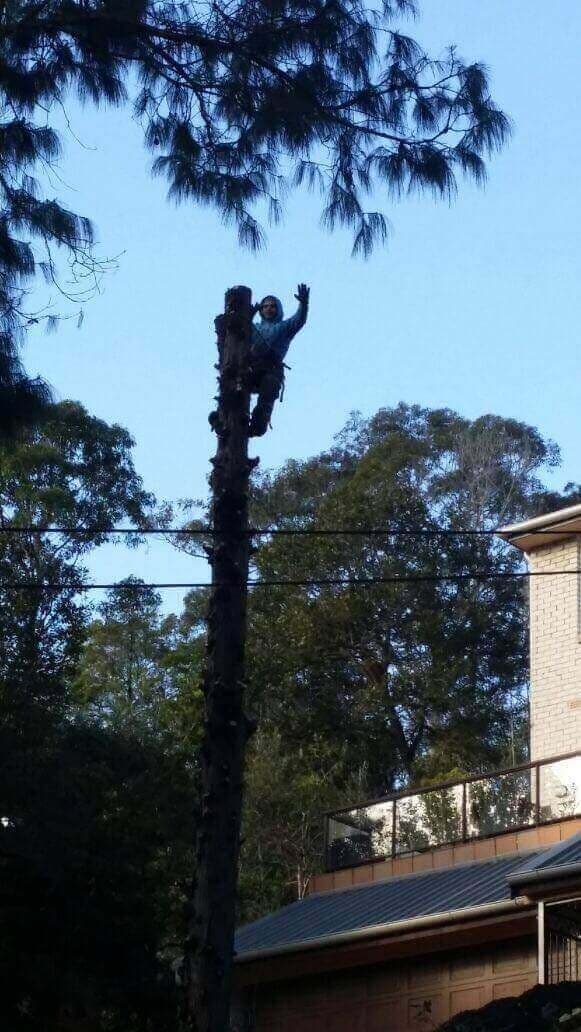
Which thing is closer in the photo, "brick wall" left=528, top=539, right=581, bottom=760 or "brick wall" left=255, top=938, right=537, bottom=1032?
"brick wall" left=255, top=938, right=537, bottom=1032

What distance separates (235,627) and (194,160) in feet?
12.2

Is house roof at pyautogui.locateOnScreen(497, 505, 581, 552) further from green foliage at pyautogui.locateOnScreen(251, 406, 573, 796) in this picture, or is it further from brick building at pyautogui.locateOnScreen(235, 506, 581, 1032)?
green foliage at pyautogui.locateOnScreen(251, 406, 573, 796)

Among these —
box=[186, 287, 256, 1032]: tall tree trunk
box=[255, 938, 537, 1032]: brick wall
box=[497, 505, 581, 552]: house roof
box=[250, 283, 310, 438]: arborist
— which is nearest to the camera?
box=[186, 287, 256, 1032]: tall tree trunk

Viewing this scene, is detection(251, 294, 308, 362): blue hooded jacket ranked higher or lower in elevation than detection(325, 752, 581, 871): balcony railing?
higher

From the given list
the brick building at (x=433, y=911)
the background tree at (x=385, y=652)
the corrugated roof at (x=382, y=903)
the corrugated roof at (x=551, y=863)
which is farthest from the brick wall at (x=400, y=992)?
the background tree at (x=385, y=652)

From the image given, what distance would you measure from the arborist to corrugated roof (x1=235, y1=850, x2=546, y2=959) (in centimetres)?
673

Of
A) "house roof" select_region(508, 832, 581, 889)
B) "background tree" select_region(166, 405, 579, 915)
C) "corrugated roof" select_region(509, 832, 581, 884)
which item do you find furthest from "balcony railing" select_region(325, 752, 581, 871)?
"background tree" select_region(166, 405, 579, 915)

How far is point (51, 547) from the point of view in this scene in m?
32.7

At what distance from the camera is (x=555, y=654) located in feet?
84.7

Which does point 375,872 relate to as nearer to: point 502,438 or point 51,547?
point 51,547

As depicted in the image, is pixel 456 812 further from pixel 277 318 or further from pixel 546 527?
pixel 277 318

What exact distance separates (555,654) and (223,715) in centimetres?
1543

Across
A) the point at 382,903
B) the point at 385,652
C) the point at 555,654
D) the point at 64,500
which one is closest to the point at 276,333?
the point at 382,903

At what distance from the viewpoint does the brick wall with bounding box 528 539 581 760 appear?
25.0m
